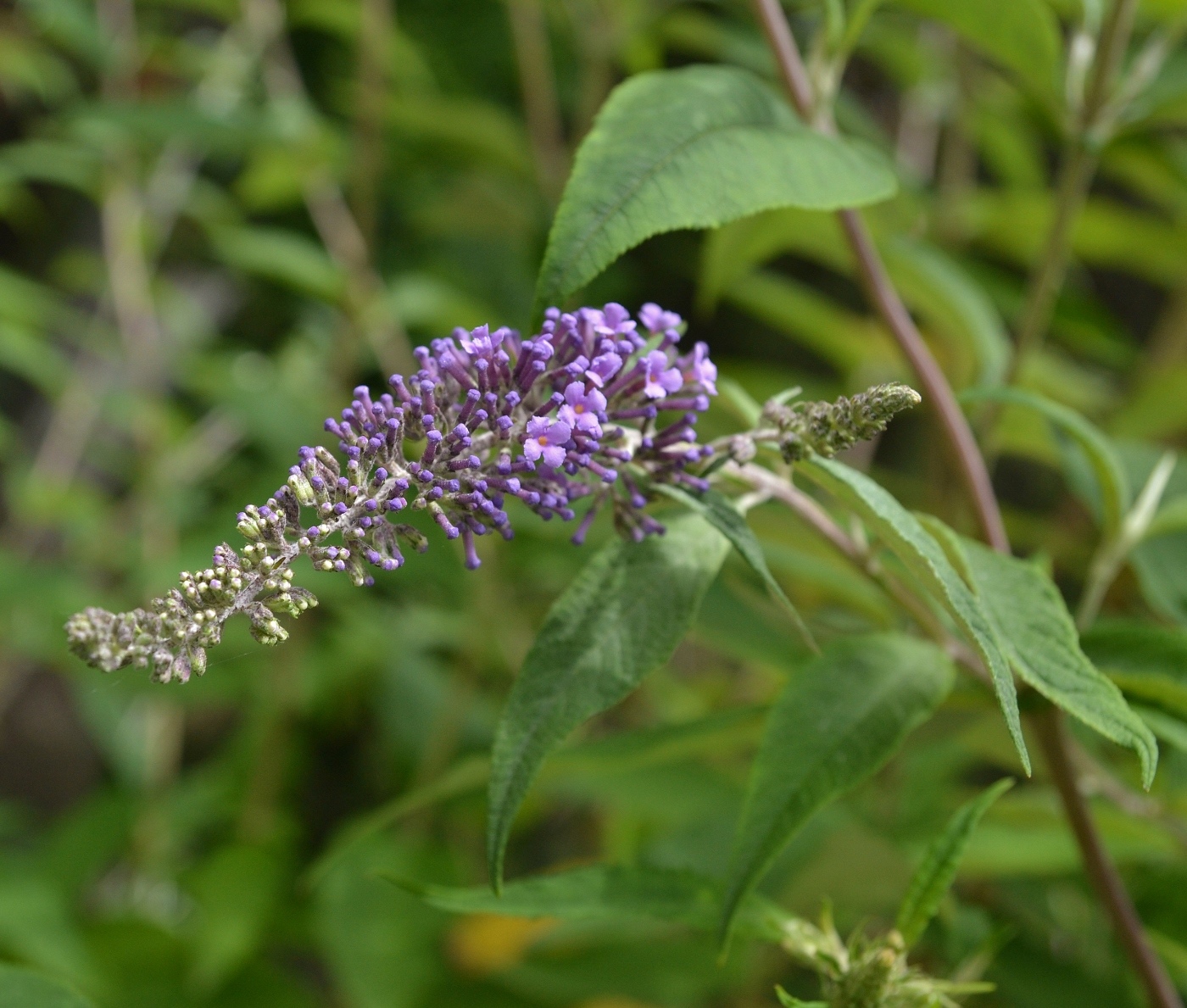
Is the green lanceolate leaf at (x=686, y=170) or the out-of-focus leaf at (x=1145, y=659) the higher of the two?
the green lanceolate leaf at (x=686, y=170)

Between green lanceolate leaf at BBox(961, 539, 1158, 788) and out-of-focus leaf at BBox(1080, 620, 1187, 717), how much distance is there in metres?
0.10

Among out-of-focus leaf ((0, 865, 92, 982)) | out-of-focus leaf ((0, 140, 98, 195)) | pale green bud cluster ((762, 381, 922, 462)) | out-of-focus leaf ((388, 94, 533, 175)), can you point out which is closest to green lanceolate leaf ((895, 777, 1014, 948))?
pale green bud cluster ((762, 381, 922, 462))

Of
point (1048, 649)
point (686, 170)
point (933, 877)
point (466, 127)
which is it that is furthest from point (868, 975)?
point (466, 127)

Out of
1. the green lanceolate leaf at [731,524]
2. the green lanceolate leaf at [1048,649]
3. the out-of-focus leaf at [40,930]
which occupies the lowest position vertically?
the out-of-focus leaf at [40,930]

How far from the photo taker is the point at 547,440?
541 mm

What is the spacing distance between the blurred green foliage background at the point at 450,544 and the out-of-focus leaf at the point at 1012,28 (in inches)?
0.5

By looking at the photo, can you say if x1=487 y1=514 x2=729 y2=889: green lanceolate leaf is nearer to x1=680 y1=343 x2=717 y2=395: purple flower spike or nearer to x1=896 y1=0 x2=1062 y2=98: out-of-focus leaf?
x1=680 y1=343 x2=717 y2=395: purple flower spike

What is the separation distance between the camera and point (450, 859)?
4.39 feet

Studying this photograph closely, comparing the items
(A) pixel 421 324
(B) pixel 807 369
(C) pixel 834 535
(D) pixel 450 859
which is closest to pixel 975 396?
(C) pixel 834 535

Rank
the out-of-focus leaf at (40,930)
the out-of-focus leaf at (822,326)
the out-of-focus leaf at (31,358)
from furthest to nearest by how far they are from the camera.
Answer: the out-of-focus leaf at (31,358)
the out-of-focus leaf at (822,326)
the out-of-focus leaf at (40,930)

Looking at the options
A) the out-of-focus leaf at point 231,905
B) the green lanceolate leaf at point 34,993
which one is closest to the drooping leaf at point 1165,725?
the green lanceolate leaf at point 34,993

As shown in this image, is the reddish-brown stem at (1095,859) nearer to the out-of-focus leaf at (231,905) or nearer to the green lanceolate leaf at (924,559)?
the green lanceolate leaf at (924,559)

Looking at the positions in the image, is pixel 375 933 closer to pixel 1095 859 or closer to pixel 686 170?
pixel 1095 859

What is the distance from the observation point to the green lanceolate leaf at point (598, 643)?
0.56m
